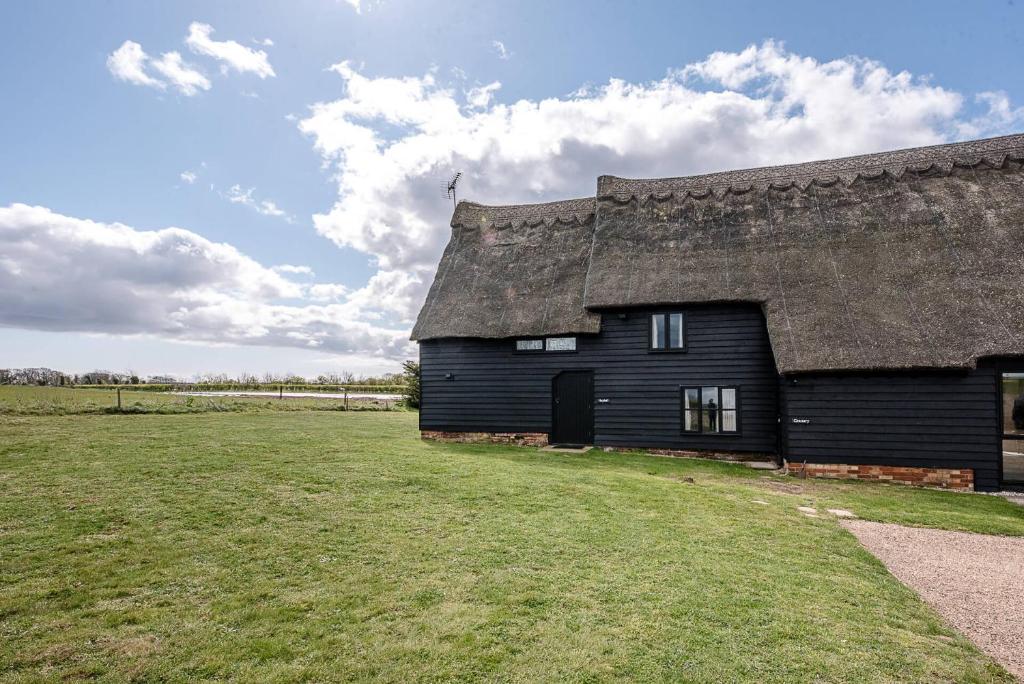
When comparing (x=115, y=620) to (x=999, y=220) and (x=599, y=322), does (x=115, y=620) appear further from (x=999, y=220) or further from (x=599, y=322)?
(x=999, y=220)

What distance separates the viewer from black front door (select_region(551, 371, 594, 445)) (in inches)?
635

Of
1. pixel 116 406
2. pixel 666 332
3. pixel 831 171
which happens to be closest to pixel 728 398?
pixel 666 332

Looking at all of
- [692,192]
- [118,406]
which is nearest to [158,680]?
[692,192]

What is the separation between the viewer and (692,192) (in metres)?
17.5

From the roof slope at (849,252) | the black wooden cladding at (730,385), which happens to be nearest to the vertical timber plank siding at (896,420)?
the black wooden cladding at (730,385)

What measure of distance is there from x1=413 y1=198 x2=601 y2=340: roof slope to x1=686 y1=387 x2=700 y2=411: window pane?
10.4 ft

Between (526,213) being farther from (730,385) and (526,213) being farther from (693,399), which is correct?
(730,385)

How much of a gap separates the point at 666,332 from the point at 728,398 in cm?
245

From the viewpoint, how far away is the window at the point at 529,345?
16.6m

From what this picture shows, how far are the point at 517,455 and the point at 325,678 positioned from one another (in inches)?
418

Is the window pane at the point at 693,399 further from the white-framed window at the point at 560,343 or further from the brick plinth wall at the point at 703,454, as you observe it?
the white-framed window at the point at 560,343

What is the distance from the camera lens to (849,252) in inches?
567

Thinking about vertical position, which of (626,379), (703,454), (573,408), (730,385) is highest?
(626,379)

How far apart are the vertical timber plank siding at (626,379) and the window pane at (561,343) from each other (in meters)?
0.19
